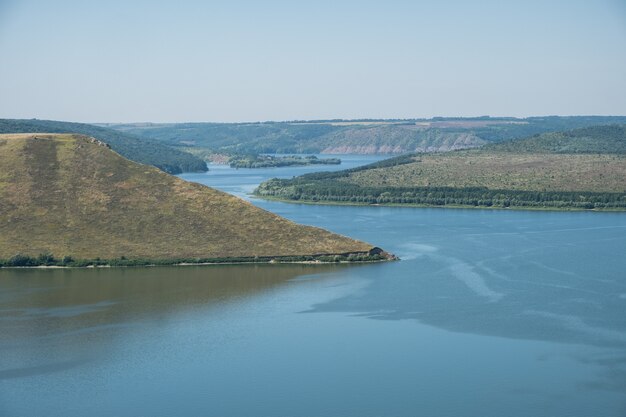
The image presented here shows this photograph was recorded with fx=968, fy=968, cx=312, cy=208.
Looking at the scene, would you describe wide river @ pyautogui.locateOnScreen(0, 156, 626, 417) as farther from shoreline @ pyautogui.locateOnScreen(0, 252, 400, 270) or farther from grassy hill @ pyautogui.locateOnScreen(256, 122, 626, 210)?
grassy hill @ pyautogui.locateOnScreen(256, 122, 626, 210)

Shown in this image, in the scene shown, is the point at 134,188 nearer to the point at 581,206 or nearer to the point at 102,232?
the point at 102,232

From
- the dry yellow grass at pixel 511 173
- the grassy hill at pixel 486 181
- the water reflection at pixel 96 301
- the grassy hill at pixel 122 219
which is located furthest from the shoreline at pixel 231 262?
the dry yellow grass at pixel 511 173

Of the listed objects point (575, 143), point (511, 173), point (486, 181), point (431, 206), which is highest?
point (575, 143)

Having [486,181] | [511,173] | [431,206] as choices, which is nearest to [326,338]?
[431,206]

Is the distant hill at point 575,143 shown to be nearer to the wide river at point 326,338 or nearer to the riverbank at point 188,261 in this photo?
the wide river at point 326,338

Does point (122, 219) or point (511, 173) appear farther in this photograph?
point (511, 173)

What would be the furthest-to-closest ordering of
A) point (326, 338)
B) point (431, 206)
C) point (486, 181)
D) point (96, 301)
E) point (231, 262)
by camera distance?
point (486, 181) → point (431, 206) → point (231, 262) → point (96, 301) → point (326, 338)

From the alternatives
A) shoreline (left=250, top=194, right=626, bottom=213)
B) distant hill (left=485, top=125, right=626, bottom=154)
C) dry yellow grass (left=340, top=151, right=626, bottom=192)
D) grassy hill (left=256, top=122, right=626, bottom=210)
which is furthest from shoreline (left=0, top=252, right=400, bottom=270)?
distant hill (left=485, top=125, right=626, bottom=154)

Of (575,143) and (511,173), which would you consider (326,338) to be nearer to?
(511,173)
